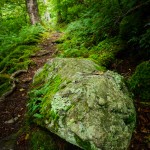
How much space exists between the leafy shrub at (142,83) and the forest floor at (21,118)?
0.68 ft

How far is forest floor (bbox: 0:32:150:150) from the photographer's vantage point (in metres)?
3.92

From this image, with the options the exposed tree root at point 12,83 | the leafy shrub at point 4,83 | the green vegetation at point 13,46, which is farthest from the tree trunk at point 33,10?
the leafy shrub at point 4,83

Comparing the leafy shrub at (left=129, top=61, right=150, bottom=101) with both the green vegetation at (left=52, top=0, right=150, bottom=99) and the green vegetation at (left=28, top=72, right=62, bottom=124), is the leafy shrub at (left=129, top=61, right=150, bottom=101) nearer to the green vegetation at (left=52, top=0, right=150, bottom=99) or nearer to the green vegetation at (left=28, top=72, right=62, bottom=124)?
the green vegetation at (left=52, top=0, right=150, bottom=99)

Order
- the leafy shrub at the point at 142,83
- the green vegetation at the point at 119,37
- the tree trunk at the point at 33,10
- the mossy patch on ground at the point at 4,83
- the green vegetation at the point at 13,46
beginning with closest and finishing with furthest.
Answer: the leafy shrub at the point at 142,83, the green vegetation at the point at 119,37, the mossy patch on ground at the point at 4,83, the green vegetation at the point at 13,46, the tree trunk at the point at 33,10

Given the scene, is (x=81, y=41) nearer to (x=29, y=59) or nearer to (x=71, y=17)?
(x=29, y=59)

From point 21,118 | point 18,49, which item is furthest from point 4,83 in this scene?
point 18,49

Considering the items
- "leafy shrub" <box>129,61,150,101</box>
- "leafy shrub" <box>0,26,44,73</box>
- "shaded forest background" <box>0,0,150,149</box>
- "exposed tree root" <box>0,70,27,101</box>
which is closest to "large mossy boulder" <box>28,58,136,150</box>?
"leafy shrub" <box>129,61,150,101</box>

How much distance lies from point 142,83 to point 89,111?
5.39ft

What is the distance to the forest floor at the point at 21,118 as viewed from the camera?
12.9ft

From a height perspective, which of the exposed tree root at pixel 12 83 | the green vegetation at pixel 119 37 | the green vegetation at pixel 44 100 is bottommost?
the exposed tree root at pixel 12 83

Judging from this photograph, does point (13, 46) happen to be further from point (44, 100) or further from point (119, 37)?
point (44, 100)

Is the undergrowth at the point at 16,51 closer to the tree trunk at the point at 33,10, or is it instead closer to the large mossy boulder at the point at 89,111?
the tree trunk at the point at 33,10

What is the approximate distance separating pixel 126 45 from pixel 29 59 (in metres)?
4.32

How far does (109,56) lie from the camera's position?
653cm
